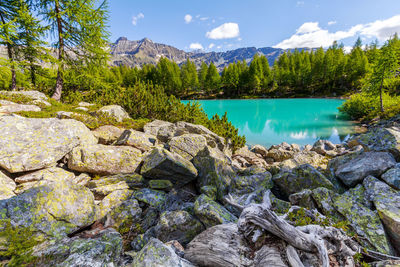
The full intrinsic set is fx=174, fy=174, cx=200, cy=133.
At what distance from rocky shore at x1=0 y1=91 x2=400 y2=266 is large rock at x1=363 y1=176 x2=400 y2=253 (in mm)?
16

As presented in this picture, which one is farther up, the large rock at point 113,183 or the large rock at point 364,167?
the large rock at point 364,167

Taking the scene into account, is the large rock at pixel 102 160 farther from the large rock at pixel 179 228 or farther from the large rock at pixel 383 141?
the large rock at pixel 383 141

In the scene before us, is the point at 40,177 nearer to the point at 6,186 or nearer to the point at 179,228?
the point at 6,186

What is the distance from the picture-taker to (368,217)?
3.23m

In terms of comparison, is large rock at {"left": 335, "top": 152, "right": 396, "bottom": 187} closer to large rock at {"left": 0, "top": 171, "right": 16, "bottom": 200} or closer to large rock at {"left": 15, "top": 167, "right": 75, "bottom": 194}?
large rock at {"left": 15, "top": 167, "right": 75, "bottom": 194}

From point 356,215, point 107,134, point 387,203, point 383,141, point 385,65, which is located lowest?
point 356,215

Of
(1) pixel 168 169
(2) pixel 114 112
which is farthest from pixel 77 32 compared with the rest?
(1) pixel 168 169

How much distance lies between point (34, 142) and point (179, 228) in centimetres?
477

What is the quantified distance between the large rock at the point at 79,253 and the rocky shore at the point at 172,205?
0.05 ft

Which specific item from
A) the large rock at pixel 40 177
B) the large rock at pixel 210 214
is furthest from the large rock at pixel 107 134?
the large rock at pixel 210 214

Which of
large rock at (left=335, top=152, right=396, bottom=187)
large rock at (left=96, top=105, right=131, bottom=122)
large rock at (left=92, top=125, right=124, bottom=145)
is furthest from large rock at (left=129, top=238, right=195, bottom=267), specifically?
large rock at (left=96, top=105, right=131, bottom=122)

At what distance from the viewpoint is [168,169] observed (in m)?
5.14

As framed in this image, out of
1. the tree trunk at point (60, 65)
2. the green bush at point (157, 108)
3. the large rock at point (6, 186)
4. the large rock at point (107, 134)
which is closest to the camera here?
the large rock at point (6, 186)

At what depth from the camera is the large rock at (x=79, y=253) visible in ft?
8.07
